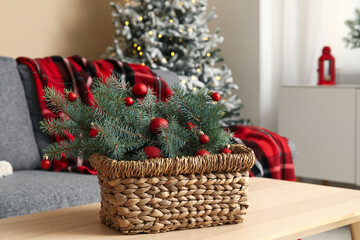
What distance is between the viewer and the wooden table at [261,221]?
1014 millimetres

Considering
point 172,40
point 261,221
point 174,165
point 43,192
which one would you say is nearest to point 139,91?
point 174,165

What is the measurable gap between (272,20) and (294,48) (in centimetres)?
26

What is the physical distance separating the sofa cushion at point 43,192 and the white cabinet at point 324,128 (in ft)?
5.40

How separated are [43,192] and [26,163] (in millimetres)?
502

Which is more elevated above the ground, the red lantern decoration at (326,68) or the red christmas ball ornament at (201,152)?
the red lantern decoration at (326,68)

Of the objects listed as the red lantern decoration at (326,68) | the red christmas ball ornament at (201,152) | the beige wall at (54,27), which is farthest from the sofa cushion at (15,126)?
the red lantern decoration at (326,68)

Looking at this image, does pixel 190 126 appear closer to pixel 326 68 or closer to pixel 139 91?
pixel 139 91

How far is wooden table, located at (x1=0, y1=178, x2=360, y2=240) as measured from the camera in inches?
39.9

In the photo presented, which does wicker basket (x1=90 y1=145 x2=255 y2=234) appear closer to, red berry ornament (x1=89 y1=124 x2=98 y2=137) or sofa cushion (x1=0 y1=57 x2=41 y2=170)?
red berry ornament (x1=89 y1=124 x2=98 y2=137)

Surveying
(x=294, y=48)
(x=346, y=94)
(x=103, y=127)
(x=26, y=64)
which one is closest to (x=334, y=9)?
(x=294, y=48)

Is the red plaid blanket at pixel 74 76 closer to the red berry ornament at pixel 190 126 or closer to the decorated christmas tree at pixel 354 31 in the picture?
the red berry ornament at pixel 190 126

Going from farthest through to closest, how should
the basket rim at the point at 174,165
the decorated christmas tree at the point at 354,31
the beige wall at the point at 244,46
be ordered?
the beige wall at the point at 244,46 → the decorated christmas tree at the point at 354,31 → the basket rim at the point at 174,165

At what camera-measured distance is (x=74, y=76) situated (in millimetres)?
2467

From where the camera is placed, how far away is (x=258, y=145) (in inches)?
93.3
